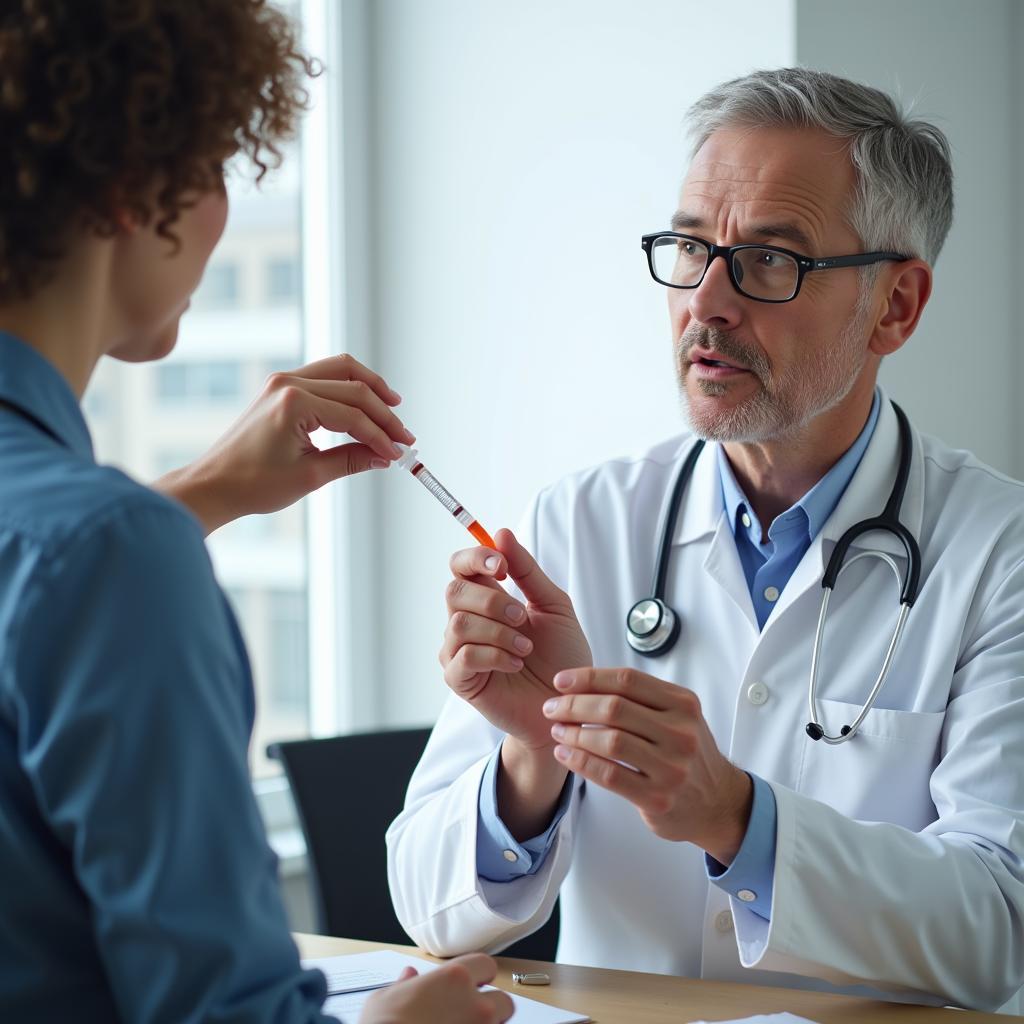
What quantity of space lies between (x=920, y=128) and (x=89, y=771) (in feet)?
5.24

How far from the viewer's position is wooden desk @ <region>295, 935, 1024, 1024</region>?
1.23m

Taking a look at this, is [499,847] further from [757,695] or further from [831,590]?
[831,590]

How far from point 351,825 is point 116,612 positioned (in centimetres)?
133

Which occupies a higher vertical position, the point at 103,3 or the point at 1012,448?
the point at 103,3

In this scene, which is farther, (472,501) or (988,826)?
(472,501)

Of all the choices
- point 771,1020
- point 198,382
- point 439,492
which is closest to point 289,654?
point 198,382

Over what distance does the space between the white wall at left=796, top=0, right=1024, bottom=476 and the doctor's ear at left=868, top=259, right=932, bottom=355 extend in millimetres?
742

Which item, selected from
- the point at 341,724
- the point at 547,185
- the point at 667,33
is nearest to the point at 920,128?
the point at 667,33

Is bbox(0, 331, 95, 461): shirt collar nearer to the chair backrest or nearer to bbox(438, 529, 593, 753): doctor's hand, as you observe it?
bbox(438, 529, 593, 753): doctor's hand

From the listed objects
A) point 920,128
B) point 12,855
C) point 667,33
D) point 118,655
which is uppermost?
point 667,33

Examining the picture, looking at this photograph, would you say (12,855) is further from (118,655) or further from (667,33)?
(667,33)

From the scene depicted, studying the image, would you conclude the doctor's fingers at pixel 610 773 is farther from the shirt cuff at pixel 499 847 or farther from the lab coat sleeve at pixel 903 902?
the shirt cuff at pixel 499 847

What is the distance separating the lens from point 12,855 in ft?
2.17

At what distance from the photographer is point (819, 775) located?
5.17 ft
